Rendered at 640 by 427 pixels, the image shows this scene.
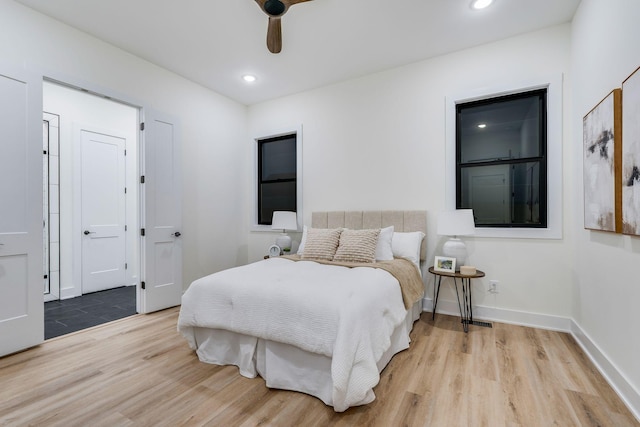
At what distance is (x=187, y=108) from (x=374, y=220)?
2862 millimetres

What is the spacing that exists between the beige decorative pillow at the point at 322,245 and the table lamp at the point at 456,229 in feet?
3.59

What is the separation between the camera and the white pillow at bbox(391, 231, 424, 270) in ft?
10.5

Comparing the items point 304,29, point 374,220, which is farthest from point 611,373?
point 304,29

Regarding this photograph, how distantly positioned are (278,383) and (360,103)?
10.8 feet

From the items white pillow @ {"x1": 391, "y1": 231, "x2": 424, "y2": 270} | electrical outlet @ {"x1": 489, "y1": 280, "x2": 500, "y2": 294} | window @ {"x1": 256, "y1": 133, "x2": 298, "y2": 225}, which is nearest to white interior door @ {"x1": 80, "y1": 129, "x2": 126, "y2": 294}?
window @ {"x1": 256, "y1": 133, "x2": 298, "y2": 225}

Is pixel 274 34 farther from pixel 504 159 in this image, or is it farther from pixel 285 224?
pixel 504 159

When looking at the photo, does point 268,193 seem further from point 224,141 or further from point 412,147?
point 412,147

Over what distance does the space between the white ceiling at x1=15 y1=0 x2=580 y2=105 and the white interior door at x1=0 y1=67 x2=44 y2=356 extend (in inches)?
33.0

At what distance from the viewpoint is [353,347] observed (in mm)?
1686

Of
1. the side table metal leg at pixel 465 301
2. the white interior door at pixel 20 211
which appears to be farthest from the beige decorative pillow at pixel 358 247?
the white interior door at pixel 20 211

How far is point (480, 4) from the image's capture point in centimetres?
258

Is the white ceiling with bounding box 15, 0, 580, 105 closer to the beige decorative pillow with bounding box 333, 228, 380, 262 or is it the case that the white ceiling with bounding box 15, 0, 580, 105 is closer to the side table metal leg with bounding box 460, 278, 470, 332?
the beige decorative pillow with bounding box 333, 228, 380, 262

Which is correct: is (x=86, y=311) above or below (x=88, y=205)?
below

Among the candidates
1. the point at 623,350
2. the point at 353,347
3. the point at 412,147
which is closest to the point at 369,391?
the point at 353,347
